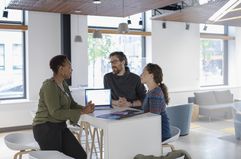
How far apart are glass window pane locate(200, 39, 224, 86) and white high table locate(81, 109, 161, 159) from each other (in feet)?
28.5

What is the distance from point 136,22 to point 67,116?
718cm

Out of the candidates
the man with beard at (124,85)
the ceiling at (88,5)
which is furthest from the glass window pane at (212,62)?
the man with beard at (124,85)

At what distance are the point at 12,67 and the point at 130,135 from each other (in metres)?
6.08

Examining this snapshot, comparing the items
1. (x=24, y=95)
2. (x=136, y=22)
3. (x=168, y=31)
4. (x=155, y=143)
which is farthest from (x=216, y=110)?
(x=155, y=143)

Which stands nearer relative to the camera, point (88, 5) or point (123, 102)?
point (123, 102)

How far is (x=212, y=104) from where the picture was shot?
8.84m

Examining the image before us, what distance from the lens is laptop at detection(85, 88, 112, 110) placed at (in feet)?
10.0

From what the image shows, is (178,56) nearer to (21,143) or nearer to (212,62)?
(212,62)

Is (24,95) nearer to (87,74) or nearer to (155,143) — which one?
(87,74)

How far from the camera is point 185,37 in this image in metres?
10.0

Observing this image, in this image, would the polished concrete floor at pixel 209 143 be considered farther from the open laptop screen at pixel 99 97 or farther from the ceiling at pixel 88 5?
the ceiling at pixel 88 5

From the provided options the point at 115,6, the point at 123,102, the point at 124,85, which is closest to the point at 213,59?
the point at 115,6

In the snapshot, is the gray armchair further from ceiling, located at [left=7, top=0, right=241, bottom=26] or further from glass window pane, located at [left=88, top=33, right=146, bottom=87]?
glass window pane, located at [left=88, top=33, right=146, bottom=87]

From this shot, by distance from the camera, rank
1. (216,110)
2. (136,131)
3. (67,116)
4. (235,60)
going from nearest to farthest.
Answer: (136,131) < (67,116) < (216,110) < (235,60)
